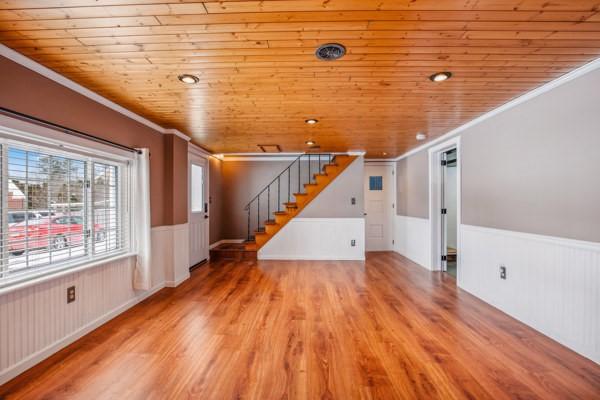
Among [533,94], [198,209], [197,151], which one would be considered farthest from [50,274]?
[533,94]

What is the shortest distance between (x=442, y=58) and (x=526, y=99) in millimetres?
1471

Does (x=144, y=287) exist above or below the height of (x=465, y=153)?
below

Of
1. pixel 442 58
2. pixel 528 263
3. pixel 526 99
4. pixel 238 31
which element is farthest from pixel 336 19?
pixel 528 263

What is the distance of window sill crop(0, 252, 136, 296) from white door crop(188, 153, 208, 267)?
2.20 metres

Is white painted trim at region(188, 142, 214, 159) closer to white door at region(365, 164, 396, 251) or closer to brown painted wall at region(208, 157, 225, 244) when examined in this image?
brown painted wall at region(208, 157, 225, 244)

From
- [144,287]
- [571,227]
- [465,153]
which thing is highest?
[465,153]

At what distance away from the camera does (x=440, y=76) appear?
7.85ft

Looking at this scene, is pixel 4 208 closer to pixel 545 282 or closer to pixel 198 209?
pixel 198 209

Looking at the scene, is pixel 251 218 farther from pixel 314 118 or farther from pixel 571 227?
pixel 571 227

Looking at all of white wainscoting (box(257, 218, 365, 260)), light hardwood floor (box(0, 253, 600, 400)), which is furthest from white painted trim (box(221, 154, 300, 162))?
light hardwood floor (box(0, 253, 600, 400))

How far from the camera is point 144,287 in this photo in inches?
134

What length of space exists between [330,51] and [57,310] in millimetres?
3180

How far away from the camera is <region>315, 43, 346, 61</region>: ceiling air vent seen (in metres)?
1.93

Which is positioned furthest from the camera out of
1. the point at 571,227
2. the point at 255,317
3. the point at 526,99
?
the point at 255,317
